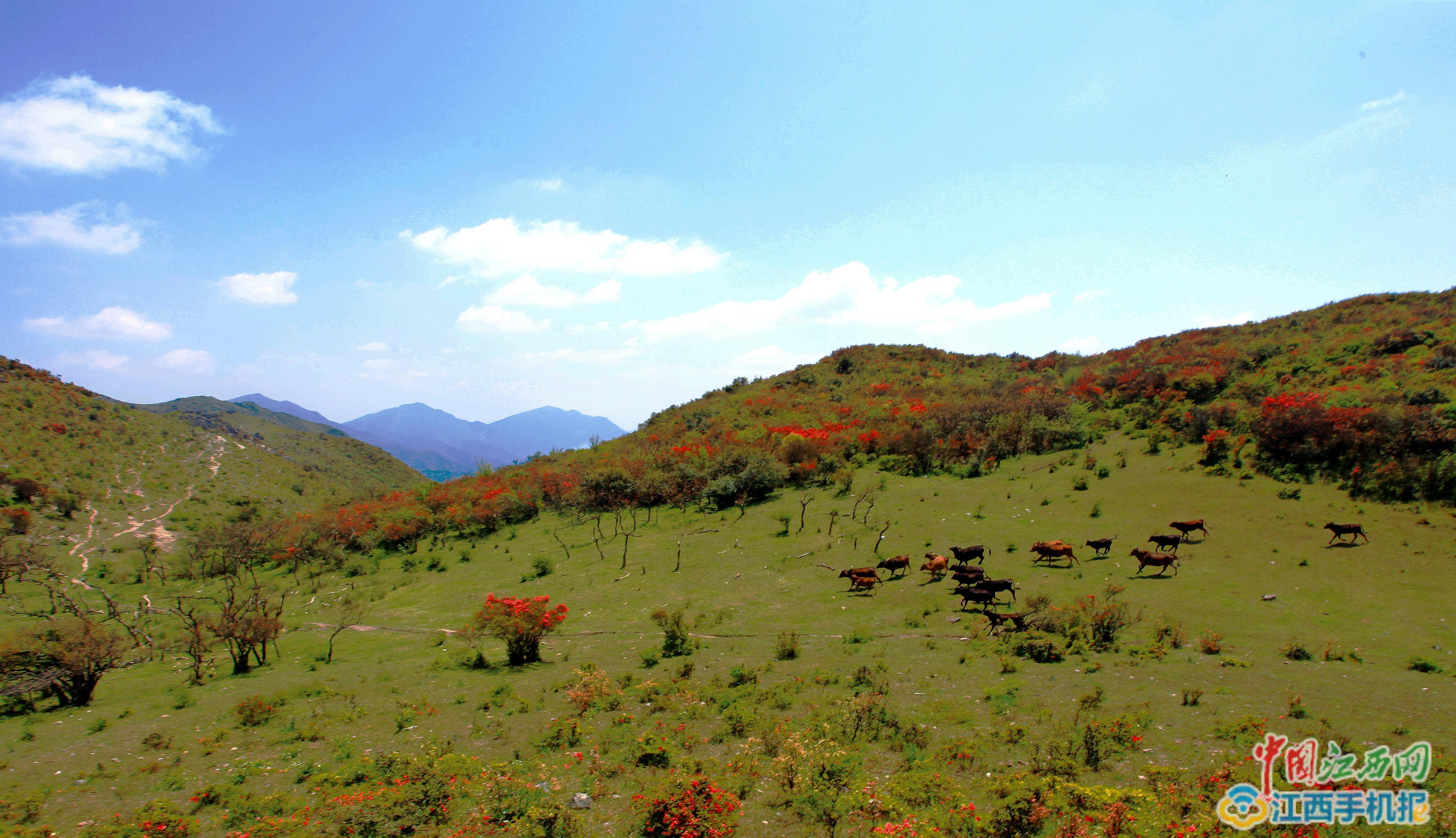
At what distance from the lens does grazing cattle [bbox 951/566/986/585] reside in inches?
810

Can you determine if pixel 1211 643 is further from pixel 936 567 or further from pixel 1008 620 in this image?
pixel 936 567

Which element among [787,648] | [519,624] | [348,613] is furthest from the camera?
[348,613]

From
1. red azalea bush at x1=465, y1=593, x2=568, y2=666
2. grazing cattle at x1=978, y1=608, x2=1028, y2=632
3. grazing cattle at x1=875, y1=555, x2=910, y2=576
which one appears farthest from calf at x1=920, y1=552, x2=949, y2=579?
red azalea bush at x1=465, y1=593, x2=568, y2=666

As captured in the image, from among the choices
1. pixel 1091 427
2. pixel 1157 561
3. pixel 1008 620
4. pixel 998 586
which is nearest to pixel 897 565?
pixel 998 586

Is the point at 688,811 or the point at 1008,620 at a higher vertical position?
the point at 688,811

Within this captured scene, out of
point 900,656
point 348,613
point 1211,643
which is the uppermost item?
point 1211,643

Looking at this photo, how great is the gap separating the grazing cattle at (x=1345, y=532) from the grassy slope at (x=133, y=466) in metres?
72.2

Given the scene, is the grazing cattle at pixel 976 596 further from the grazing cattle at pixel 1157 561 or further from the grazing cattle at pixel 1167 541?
the grazing cattle at pixel 1167 541

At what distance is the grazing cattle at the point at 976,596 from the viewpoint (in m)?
18.4

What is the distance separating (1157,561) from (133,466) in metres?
83.1

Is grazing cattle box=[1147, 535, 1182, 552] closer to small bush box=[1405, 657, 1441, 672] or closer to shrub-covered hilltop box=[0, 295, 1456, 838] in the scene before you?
shrub-covered hilltop box=[0, 295, 1456, 838]

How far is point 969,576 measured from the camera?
20641 millimetres

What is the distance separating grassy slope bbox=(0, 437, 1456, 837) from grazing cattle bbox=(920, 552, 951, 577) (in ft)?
1.95

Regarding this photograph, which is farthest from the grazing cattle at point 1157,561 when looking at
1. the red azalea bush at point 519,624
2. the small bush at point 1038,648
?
the red azalea bush at point 519,624
